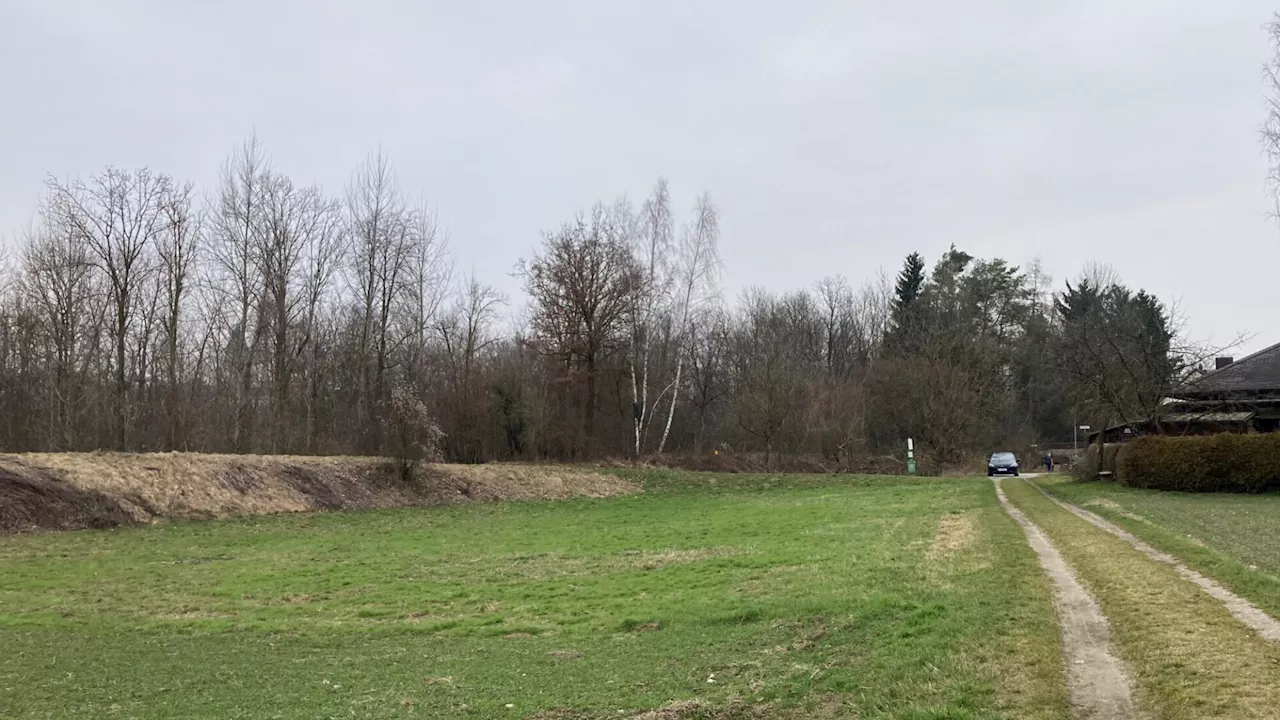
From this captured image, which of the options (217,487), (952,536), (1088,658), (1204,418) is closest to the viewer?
(1088,658)

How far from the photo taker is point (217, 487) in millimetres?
26656

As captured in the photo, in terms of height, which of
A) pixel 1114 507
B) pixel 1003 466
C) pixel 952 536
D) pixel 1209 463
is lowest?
pixel 952 536

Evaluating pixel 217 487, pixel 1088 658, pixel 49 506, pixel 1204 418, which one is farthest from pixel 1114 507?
pixel 49 506

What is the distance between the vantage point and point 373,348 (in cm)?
4831

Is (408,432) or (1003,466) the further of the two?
(1003,466)

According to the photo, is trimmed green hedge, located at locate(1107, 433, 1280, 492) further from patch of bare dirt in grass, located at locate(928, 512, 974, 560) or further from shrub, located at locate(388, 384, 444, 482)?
shrub, located at locate(388, 384, 444, 482)

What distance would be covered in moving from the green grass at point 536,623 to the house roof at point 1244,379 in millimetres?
21125

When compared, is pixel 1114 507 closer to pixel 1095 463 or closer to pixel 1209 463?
pixel 1209 463

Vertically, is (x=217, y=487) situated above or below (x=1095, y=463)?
below

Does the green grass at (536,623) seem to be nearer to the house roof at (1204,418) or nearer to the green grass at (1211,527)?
the green grass at (1211,527)

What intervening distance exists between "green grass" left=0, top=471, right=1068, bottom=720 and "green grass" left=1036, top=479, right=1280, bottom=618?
93.9 inches

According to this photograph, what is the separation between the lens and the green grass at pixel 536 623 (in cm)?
778

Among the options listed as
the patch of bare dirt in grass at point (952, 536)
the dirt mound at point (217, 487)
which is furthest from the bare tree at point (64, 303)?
the patch of bare dirt in grass at point (952, 536)

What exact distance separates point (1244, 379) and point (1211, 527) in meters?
25.0
